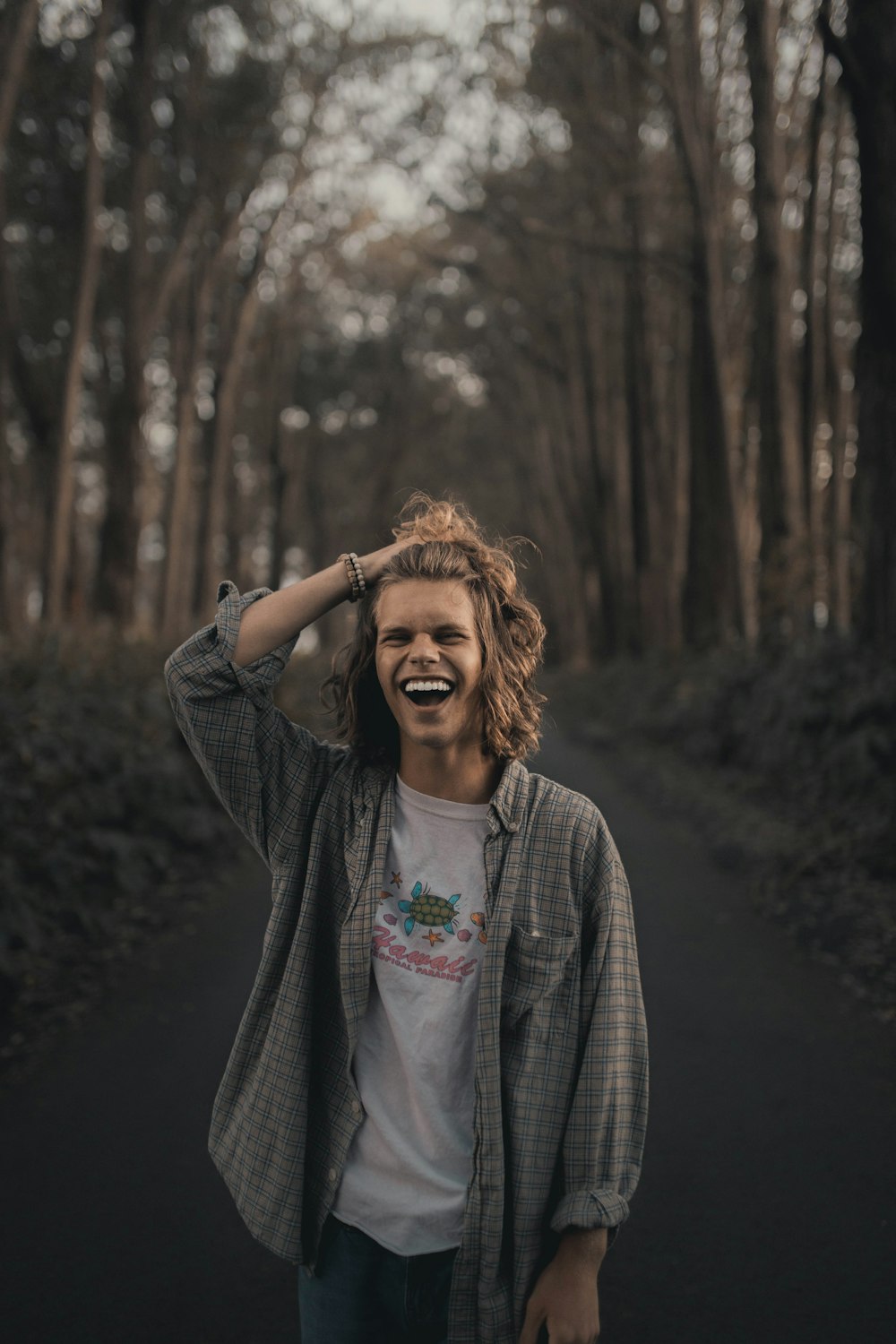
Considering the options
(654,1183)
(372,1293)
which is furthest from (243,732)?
(654,1183)

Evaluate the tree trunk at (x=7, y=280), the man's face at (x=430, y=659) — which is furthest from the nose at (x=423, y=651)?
the tree trunk at (x=7, y=280)

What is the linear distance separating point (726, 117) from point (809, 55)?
6.28 ft

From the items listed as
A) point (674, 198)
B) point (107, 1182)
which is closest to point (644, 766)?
point (674, 198)

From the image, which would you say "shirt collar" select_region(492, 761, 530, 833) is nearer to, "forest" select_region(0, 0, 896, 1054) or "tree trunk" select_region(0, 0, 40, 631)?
"forest" select_region(0, 0, 896, 1054)

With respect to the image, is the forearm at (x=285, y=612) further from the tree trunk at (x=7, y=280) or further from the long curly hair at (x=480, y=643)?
the tree trunk at (x=7, y=280)

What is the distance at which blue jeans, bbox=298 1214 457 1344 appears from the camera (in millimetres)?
1901

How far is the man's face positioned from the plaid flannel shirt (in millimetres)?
161

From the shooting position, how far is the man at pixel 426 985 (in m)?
1.82

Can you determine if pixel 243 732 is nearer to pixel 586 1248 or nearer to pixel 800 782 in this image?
pixel 586 1248

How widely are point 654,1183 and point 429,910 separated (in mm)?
2182

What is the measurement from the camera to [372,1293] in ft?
6.40

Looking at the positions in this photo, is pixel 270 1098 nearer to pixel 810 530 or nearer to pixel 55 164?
pixel 810 530

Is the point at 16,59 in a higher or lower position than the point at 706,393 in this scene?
higher

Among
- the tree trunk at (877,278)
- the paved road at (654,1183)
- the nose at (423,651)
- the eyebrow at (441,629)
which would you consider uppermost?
the tree trunk at (877,278)
